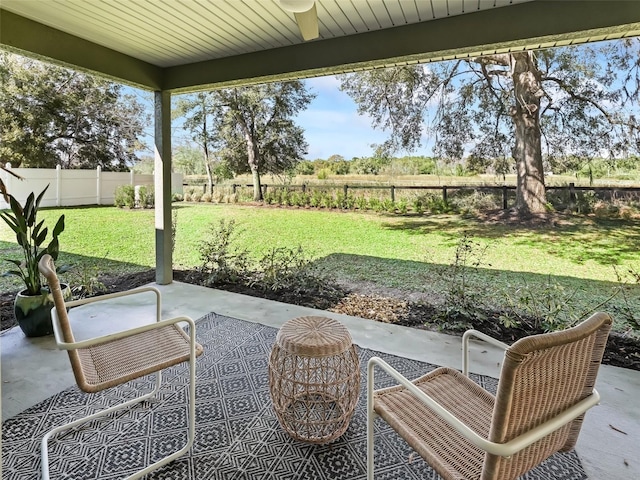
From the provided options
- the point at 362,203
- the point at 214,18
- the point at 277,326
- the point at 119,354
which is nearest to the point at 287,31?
the point at 214,18

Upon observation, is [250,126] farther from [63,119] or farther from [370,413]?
[370,413]

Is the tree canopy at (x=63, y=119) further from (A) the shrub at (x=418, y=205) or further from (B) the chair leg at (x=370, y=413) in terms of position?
(B) the chair leg at (x=370, y=413)

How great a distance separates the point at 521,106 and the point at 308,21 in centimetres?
265

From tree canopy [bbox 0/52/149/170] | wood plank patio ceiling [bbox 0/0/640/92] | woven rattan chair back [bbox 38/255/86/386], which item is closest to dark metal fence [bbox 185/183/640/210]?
wood plank patio ceiling [bbox 0/0/640/92]

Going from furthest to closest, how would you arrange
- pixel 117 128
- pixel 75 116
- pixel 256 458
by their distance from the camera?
pixel 117 128 < pixel 75 116 < pixel 256 458

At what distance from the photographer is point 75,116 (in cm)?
444

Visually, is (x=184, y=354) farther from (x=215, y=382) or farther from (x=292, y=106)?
(x=292, y=106)

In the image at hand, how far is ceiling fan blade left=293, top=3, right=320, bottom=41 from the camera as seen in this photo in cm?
200

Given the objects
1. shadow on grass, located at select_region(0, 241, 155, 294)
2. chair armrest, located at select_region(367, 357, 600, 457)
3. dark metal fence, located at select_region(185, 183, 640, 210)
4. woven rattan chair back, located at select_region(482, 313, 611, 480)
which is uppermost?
dark metal fence, located at select_region(185, 183, 640, 210)

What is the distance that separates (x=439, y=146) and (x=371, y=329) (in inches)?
89.0

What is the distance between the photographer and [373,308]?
3969 mm

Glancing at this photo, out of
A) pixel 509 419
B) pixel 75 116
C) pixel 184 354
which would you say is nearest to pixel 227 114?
pixel 75 116

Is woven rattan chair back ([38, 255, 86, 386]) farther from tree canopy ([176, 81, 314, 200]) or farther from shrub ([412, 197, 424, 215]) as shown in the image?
tree canopy ([176, 81, 314, 200])

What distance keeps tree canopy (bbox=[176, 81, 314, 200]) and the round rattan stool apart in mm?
3530
